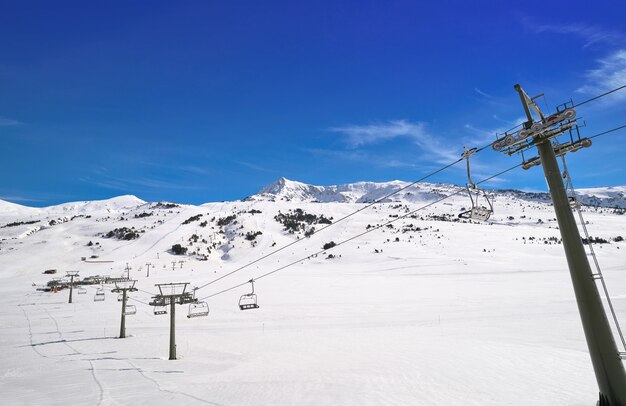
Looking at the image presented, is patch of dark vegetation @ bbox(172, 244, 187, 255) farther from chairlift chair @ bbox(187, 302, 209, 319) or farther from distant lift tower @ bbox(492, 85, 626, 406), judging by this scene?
distant lift tower @ bbox(492, 85, 626, 406)

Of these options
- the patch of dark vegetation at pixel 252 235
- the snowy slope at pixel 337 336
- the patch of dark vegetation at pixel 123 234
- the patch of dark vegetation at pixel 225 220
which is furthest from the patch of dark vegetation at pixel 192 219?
the snowy slope at pixel 337 336

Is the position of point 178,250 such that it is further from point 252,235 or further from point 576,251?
point 576,251

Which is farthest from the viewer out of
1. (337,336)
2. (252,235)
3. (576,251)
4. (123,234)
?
(123,234)

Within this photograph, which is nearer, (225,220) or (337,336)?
(337,336)

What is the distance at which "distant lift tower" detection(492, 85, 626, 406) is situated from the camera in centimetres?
767

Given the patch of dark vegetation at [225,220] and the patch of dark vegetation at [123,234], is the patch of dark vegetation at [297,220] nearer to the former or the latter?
the patch of dark vegetation at [225,220]

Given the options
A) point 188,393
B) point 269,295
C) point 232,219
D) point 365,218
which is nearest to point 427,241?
point 365,218

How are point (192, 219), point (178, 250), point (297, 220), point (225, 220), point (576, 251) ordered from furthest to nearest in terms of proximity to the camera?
point (192, 219) < point (297, 220) < point (225, 220) < point (178, 250) < point (576, 251)

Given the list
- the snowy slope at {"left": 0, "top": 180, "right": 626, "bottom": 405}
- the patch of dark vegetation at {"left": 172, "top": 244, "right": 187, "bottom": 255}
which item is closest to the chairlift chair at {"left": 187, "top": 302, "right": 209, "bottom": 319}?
the snowy slope at {"left": 0, "top": 180, "right": 626, "bottom": 405}

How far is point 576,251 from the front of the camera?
8.06 metres

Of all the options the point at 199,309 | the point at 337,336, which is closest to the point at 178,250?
the point at 199,309

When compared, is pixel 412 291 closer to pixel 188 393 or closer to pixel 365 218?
pixel 188 393

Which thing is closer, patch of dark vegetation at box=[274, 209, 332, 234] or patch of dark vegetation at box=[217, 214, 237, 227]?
patch of dark vegetation at box=[274, 209, 332, 234]

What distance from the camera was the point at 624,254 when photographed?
2579 inches
